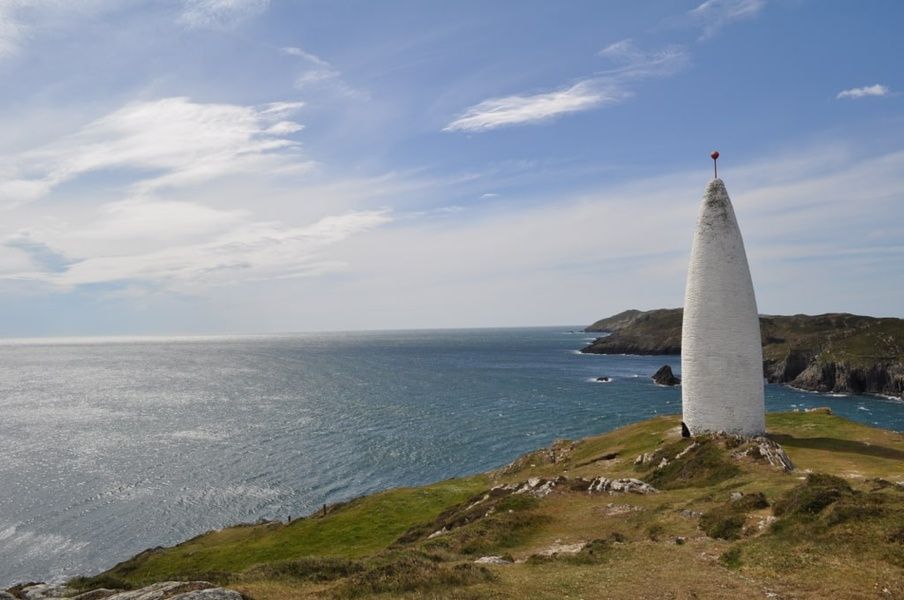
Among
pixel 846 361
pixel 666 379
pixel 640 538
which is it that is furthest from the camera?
pixel 666 379

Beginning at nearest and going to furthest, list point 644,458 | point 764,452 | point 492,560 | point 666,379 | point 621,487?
point 492,560 → point 621,487 → point 764,452 → point 644,458 → point 666,379

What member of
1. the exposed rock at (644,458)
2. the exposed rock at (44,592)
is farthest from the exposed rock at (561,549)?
the exposed rock at (644,458)

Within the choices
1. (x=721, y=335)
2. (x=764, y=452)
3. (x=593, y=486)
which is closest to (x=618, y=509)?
(x=593, y=486)

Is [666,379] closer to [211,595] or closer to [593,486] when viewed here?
[593,486]

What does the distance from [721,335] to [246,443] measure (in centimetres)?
7069

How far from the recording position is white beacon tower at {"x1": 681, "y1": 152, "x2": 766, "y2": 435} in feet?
134

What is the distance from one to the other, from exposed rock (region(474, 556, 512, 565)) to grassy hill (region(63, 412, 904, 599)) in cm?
18

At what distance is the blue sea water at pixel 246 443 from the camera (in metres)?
58.4

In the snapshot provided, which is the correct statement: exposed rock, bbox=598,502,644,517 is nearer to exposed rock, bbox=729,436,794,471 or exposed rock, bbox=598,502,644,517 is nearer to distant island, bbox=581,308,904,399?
exposed rock, bbox=729,436,794,471

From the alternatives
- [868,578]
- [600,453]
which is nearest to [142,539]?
[600,453]

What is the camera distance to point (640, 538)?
24.0 meters

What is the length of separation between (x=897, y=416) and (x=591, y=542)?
306 feet

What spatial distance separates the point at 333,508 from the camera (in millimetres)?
51188

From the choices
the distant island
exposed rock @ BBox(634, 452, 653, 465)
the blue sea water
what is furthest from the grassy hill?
the distant island
